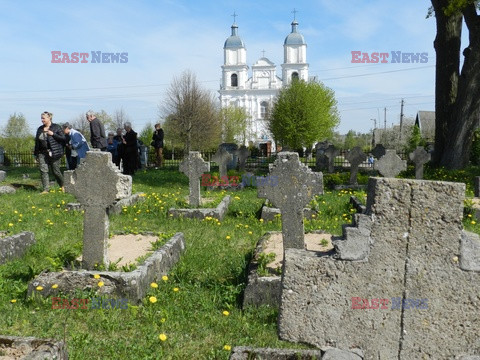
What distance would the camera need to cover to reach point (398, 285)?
310 cm

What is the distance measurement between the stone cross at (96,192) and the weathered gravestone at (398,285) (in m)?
2.59

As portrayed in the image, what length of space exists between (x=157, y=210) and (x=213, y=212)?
138cm

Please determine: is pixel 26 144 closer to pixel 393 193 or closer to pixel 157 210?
pixel 157 210

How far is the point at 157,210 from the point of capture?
959cm

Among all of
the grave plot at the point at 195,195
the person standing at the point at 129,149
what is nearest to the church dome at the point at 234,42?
the person standing at the point at 129,149

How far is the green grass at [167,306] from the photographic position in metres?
3.70

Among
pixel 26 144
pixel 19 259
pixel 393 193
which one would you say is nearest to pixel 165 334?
pixel 393 193

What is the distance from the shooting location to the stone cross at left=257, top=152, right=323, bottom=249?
5504 mm

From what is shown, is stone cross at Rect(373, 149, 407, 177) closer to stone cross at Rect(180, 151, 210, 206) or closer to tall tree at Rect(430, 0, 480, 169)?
stone cross at Rect(180, 151, 210, 206)

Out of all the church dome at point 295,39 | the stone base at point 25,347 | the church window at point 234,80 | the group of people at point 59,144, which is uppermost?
the church dome at point 295,39

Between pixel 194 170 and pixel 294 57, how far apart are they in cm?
6169

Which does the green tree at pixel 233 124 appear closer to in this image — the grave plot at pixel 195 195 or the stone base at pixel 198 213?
the grave plot at pixel 195 195

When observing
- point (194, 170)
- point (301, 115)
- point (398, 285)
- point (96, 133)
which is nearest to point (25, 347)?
point (398, 285)

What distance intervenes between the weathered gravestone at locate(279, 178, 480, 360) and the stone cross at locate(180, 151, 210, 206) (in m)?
6.56
